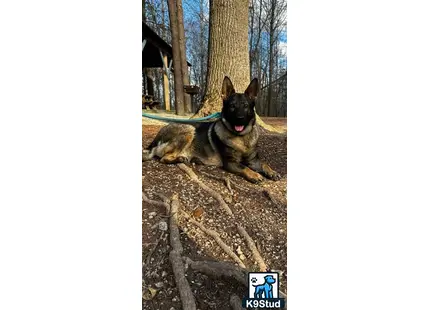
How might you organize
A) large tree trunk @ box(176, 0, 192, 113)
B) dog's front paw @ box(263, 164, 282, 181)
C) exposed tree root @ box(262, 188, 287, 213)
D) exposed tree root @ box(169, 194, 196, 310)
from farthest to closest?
large tree trunk @ box(176, 0, 192, 113)
dog's front paw @ box(263, 164, 282, 181)
exposed tree root @ box(262, 188, 287, 213)
exposed tree root @ box(169, 194, 196, 310)

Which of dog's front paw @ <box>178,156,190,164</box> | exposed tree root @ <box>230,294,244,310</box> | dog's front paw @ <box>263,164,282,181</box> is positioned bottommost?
exposed tree root @ <box>230,294,244,310</box>

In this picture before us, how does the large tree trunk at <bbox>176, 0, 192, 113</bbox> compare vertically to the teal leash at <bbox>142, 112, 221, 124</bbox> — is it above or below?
above

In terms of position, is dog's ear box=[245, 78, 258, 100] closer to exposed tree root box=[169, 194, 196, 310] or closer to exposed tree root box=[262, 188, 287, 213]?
exposed tree root box=[262, 188, 287, 213]

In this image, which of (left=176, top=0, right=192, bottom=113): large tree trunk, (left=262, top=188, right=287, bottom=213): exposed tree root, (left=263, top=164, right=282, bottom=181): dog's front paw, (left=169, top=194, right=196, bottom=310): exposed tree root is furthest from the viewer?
(left=176, top=0, right=192, bottom=113): large tree trunk

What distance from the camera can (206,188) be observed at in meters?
2.18

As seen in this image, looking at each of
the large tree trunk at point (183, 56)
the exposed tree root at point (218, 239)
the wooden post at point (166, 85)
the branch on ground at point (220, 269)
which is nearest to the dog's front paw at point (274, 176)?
the exposed tree root at point (218, 239)

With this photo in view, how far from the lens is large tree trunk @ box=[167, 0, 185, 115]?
230cm

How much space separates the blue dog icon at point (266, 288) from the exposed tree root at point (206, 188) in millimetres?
548

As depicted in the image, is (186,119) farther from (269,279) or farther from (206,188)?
(269,279)

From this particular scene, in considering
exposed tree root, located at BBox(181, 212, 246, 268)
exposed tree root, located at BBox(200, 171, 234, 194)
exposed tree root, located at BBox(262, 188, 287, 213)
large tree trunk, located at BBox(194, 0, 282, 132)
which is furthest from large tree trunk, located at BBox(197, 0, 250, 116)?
exposed tree root, located at BBox(181, 212, 246, 268)

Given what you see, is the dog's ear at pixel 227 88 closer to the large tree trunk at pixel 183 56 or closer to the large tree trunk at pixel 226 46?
the large tree trunk at pixel 226 46

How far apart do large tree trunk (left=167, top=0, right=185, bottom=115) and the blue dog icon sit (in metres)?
1.54

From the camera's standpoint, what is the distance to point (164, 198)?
2078 millimetres

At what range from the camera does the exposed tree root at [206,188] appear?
210cm
